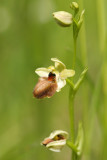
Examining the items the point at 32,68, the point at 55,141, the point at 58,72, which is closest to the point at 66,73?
the point at 58,72

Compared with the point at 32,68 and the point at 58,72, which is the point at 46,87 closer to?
the point at 58,72

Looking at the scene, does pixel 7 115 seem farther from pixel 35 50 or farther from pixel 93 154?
pixel 93 154

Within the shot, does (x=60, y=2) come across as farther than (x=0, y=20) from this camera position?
No

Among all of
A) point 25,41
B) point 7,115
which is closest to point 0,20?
point 25,41

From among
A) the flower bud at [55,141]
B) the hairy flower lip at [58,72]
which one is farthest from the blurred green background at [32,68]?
the flower bud at [55,141]

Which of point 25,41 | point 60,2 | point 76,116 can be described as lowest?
point 76,116

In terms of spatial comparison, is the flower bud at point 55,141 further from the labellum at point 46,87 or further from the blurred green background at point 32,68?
the blurred green background at point 32,68

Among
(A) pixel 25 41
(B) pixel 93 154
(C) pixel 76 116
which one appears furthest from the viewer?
(C) pixel 76 116

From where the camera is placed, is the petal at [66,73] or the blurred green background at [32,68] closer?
the petal at [66,73]
